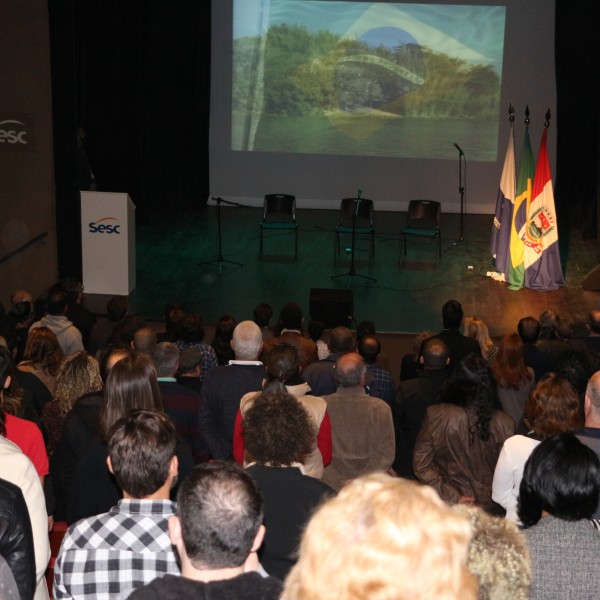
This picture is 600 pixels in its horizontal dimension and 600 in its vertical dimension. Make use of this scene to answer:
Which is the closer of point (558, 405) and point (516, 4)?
point (558, 405)

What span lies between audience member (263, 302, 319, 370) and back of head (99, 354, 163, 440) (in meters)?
1.84

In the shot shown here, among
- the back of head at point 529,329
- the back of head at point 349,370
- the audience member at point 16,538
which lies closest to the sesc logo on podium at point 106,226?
the back of head at point 529,329

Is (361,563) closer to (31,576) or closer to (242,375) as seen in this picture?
(31,576)

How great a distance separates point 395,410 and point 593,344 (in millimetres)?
1685

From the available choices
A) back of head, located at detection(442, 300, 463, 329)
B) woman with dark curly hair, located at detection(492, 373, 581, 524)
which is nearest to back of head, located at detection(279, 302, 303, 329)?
back of head, located at detection(442, 300, 463, 329)

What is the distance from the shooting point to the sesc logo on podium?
362 inches

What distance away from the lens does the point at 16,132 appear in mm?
8562

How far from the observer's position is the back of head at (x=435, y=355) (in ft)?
15.3

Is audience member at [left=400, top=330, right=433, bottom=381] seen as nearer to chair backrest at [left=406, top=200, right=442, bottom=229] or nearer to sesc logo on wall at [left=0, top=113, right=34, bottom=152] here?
sesc logo on wall at [left=0, top=113, right=34, bottom=152]

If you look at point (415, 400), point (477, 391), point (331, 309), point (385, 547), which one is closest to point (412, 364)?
point (415, 400)

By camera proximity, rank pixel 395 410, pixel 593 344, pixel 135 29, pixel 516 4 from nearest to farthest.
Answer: pixel 395 410, pixel 593 344, pixel 135 29, pixel 516 4

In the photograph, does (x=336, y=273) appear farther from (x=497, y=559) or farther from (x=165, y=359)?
(x=497, y=559)

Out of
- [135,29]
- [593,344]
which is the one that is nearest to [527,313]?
[593,344]

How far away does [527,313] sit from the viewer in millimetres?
9211
